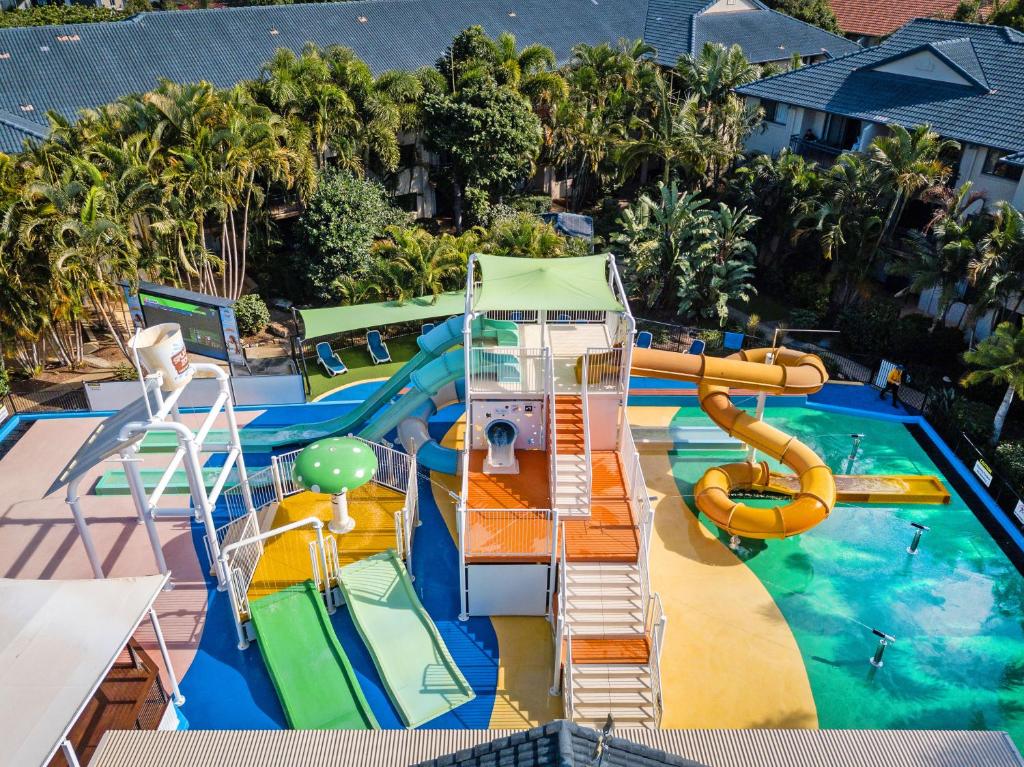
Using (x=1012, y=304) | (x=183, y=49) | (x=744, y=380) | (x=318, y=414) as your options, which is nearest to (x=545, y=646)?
(x=744, y=380)

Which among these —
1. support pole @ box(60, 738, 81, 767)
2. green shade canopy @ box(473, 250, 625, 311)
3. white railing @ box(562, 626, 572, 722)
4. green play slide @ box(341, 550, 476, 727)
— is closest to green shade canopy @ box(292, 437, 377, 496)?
green play slide @ box(341, 550, 476, 727)

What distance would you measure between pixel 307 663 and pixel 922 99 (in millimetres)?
34532

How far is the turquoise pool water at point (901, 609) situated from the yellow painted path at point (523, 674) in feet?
17.2

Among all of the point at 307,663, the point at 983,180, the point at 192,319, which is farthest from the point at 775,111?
the point at 307,663

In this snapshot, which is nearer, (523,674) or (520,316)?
(523,674)

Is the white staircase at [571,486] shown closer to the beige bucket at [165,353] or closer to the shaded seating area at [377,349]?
the beige bucket at [165,353]

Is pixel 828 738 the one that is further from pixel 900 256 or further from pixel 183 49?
pixel 183 49

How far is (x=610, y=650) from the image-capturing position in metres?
16.7

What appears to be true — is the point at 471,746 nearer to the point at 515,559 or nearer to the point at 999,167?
the point at 515,559

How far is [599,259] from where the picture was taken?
24625 millimetres

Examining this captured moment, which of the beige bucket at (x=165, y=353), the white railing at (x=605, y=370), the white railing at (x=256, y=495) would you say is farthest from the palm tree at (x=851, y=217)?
the beige bucket at (x=165, y=353)

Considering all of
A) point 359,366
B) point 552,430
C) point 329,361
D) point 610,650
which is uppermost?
point 552,430

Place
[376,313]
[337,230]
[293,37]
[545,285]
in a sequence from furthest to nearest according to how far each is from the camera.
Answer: [293,37], [337,230], [376,313], [545,285]

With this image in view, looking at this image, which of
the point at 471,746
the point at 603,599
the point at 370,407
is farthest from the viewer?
the point at 370,407
